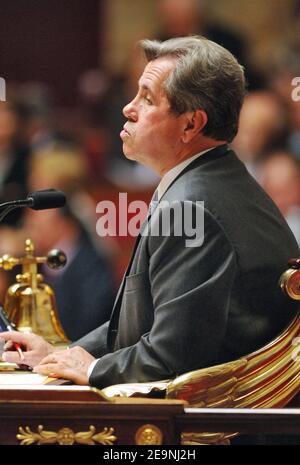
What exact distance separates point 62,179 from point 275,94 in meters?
0.98

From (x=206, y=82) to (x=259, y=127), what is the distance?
252 cm

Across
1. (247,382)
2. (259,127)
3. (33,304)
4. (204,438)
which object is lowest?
(204,438)

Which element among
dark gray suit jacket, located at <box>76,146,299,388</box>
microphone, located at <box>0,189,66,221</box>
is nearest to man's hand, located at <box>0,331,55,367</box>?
dark gray suit jacket, located at <box>76,146,299,388</box>

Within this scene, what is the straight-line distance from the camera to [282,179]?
492 centimetres

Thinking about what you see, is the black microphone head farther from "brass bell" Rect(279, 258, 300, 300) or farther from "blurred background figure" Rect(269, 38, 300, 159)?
"blurred background figure" Rect(269, 38, 300, 159)

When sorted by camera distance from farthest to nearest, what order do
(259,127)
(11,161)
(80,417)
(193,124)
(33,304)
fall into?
(11,161) → (259,127) → (33,304) → (193,124) → (80,417)

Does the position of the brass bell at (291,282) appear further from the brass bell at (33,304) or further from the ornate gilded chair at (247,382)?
the brass bell at (33,304)

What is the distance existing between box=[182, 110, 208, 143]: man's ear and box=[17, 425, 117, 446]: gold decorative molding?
0.69 metres

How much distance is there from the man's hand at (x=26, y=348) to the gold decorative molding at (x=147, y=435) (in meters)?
0.47

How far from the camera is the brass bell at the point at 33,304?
10.4 ft

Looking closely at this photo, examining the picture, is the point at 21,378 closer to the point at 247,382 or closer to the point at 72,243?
the point at 247,382

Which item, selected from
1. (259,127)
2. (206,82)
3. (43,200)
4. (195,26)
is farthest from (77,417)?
(195,26)

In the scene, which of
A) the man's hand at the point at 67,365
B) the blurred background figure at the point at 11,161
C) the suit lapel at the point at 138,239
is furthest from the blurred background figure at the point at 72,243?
the man's hand at the point at 67,365

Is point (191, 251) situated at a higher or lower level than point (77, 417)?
higher
